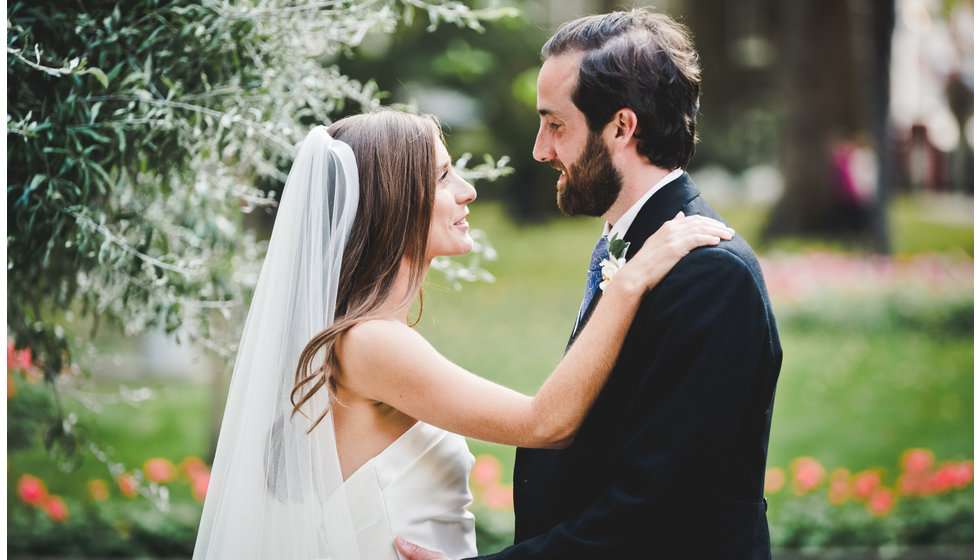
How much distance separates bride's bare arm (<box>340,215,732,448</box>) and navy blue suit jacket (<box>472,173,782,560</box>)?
44mm

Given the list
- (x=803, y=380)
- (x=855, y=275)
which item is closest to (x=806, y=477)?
(x=803, y=380)

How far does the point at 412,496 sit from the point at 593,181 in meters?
1.03

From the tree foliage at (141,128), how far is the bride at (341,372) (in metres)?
0.50

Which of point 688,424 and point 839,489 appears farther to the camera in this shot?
point 839,489

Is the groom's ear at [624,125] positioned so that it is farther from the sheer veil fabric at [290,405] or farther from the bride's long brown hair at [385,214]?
the sheer veil fabric at [290,405]

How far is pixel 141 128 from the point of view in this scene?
116 inches

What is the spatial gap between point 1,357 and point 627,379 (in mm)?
1915

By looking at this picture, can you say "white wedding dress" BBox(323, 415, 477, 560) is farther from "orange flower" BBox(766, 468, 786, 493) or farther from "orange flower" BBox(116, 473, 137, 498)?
"orange flower" BBox(766, 468, 786, 493)

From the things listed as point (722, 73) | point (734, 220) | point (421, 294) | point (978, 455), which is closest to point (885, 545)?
point (978, 455)

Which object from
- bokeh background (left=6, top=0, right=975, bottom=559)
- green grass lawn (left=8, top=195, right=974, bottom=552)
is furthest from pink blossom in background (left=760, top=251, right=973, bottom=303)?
green grass lawn (left=8, top=195, right=974, bottom=552)

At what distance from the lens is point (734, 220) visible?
1625 centimetres

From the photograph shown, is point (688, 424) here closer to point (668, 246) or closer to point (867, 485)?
point (668, 246)

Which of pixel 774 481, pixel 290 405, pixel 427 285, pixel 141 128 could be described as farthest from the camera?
pixel 774 481

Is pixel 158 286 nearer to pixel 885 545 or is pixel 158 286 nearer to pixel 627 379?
pixel 627 379
